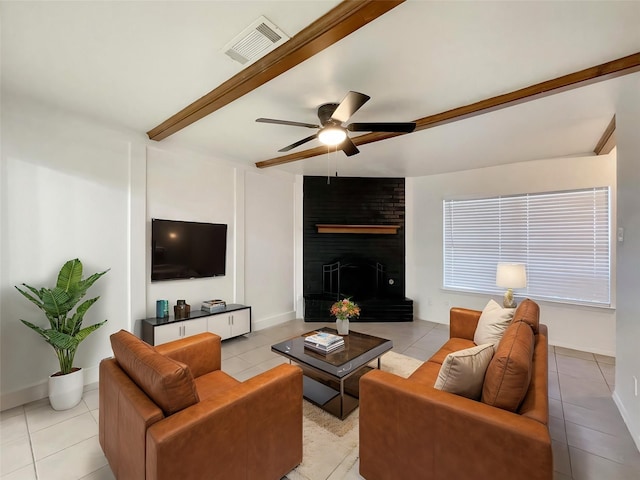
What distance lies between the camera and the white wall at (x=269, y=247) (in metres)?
4.50

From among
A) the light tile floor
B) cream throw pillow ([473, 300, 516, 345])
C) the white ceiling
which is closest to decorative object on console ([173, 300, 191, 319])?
the light tile floor

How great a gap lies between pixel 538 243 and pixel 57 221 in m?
5.92

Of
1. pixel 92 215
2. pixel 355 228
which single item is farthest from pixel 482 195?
pixel 92 215

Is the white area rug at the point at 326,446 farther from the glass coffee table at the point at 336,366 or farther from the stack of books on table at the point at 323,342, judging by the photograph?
the stack of books on table at the point at 323,342

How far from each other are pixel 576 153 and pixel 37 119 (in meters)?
6.10

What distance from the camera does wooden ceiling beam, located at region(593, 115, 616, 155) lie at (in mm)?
2790

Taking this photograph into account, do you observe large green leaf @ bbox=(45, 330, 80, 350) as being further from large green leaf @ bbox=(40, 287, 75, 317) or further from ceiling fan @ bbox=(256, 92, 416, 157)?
ceiling fan @ bbox=(256, 92, 416, 157)

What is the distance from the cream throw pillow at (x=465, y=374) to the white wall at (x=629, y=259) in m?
1.46

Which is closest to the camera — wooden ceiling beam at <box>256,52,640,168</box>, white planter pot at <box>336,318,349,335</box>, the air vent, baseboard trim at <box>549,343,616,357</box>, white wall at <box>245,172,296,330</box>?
the air vent

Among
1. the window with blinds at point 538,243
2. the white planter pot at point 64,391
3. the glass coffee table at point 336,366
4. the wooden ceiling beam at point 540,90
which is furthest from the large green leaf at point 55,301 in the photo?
the window with blinds at point 538,243

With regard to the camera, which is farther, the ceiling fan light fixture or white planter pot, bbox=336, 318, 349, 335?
white planter pot, bbox=336, 318, 349, 335

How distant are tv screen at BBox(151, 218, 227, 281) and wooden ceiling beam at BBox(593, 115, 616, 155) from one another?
462 cm

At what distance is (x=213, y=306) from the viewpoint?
3664mm

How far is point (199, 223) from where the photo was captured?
374 centimetres
